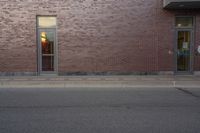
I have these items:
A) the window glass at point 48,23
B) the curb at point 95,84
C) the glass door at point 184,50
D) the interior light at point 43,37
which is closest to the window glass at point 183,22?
the glass door at point 184,50

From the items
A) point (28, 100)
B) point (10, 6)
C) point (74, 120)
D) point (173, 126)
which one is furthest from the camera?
point (10, 6)

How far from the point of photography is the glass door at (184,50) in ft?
44.9

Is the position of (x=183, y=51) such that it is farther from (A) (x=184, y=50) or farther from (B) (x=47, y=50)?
(B) (x=47, y=50)

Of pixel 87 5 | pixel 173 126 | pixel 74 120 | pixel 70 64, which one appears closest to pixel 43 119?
pixel 74 120

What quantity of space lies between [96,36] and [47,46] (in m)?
2.98

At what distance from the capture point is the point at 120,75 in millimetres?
13570

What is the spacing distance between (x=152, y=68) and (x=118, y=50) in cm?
230

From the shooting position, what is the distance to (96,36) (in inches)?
532

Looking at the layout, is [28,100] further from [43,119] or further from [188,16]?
[188,16]

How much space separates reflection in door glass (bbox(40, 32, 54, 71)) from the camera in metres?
13.6

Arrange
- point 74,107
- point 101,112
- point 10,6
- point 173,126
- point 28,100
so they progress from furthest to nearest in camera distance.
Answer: point 10,6, point 28,100, point 74,107, point 101,112, point 173,126

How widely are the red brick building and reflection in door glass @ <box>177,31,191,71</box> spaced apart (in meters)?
0.06

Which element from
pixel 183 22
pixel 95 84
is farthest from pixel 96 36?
pixel 183 22

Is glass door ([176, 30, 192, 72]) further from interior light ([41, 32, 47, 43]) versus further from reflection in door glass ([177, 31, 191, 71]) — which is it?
interior light ([41, 32, 47, 43])
